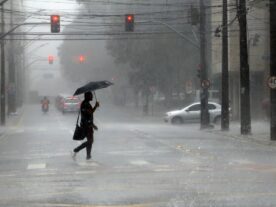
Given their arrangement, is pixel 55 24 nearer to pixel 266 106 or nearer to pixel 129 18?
pixel 129 18

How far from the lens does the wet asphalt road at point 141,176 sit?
1133cm

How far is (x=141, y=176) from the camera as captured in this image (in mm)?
14727

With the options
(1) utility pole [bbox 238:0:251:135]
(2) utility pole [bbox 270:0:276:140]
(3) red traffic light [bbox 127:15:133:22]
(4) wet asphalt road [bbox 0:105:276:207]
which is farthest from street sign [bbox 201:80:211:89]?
(4) wet asphalt road [bbox 0:105:276:207]

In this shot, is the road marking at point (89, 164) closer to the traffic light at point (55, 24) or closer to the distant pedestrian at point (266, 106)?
the traffic light at point (55, 24)

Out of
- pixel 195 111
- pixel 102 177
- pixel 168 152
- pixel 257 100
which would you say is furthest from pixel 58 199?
pixel 257 100

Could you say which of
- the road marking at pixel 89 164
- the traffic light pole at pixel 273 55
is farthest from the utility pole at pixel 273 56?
the road marking at pixel 89 164

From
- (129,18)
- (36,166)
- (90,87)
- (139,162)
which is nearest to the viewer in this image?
(36,166)

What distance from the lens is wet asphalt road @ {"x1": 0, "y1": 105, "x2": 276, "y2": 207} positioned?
446 inches

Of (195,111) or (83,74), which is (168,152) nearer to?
(195,111)

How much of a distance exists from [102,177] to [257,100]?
4131 centimetres

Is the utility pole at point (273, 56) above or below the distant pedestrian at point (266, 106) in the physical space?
above

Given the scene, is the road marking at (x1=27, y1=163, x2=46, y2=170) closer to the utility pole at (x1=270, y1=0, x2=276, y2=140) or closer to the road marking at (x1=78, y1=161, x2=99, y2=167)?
the road marking at (x1=78, y1=161, x2=99, y2=167)

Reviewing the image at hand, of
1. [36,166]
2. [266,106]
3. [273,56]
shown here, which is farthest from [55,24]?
[36,166]

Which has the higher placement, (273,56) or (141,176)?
(273,56)
